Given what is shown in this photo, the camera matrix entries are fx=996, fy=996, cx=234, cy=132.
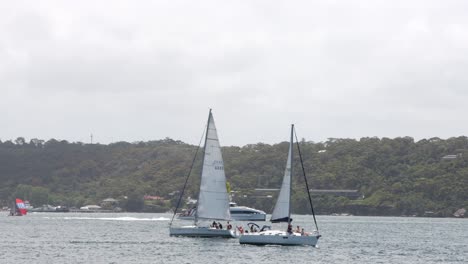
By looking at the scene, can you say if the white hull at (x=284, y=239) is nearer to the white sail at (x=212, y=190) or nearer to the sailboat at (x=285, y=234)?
the sailboat at (x=285, y=234)

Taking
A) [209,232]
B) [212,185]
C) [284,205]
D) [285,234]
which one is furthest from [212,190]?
[285,234]

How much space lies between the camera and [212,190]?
110 metres

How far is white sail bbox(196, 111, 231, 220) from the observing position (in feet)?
359

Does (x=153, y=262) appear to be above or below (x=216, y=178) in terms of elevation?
below

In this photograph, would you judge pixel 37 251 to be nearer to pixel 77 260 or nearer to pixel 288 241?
pixel 77 260

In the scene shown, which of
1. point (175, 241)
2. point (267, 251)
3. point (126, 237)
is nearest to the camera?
point (267, 251)

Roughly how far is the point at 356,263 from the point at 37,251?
1276 inches

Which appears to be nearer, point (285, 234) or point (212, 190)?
point (285, 234)

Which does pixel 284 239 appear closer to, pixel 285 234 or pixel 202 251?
pixel 285 234

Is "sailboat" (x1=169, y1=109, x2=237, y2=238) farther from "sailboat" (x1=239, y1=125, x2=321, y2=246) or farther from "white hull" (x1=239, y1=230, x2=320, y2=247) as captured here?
"white hull" (x1=239, y1=230, x2=320, y2=247)

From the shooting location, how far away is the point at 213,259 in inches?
3578

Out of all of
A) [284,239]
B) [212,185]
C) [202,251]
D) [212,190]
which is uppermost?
[212,185]

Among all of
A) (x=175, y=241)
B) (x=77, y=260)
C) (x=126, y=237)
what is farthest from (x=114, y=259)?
(x=126, y=237)

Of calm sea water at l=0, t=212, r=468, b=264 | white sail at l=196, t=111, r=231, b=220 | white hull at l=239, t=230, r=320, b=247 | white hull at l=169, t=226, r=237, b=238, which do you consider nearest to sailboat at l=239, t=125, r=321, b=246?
white hull at l=239, t=230, r=320, b=247
